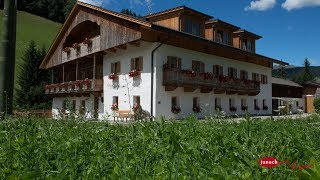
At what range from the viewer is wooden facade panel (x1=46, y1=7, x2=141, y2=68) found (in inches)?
971

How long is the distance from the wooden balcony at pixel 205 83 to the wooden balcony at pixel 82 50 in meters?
6.96

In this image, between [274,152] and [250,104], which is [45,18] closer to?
[250,104]

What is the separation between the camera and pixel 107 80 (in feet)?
96.1

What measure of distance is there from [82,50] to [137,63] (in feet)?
22.7

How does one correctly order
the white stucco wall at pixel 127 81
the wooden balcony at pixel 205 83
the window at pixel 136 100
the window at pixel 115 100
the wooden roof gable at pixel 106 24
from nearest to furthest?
the wooden roof gable at pixel 106 24 < the wooden balcony at pixel 205 83 < the white stucco wall at pixel 127 81 < the window at pixel 136 100 < the window at pixel 115 100

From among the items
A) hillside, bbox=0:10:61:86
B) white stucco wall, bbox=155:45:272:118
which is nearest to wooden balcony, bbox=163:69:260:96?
white stucco wall, bbox=155:45:272:118

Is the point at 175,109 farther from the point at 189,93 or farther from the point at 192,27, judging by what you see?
the point at 192,27

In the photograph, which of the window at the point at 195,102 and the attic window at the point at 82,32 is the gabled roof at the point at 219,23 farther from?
the attic window at the point at 82,32

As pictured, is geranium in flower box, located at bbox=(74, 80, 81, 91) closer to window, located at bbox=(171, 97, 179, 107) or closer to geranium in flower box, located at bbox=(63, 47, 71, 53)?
geranium in flower box, located at bbox=(63, 47, 71, 53)

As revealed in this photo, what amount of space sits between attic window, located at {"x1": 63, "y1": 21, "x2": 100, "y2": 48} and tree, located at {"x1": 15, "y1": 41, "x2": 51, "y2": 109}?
944 cm

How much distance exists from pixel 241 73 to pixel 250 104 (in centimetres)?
328

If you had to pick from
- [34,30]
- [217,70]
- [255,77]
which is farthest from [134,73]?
[34,30]

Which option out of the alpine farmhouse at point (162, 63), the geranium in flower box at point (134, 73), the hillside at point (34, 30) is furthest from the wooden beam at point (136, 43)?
the hillside at point (34, 30)

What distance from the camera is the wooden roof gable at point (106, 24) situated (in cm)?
2425
